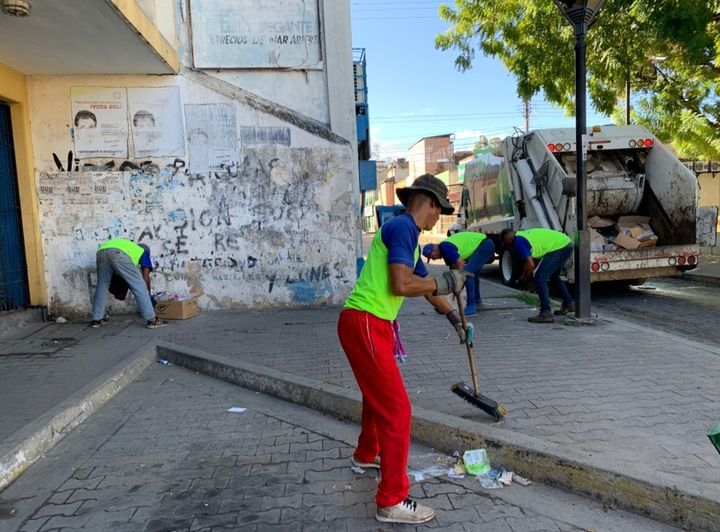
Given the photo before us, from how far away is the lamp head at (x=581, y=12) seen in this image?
248 inches

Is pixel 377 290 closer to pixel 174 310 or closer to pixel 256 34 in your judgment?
pixel 174 310

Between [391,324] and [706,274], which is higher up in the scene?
[391,324]

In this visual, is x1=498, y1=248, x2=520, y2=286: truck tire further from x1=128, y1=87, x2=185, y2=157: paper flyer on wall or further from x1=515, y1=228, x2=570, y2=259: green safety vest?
x1=128, y1=87, x2=185, y2=157: paper flyer on wall

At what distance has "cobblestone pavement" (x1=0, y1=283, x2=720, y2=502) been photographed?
11.3 ft

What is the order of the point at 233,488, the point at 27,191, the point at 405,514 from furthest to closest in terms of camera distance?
the point at 27,191
the point at 233,488
the point at 405,514

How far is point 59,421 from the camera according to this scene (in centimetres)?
391

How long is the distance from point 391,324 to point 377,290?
0.23 metres

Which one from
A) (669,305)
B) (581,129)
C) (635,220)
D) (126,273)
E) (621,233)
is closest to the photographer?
(581,129)

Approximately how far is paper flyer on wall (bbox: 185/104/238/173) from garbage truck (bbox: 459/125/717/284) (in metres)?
4.58

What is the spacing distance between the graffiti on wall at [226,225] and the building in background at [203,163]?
0.02 metres

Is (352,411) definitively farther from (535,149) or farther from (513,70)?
(513,70)

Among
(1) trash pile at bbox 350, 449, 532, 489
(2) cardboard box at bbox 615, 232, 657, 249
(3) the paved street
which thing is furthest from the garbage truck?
(1) trash pile at bbox 350, 449, 532, 489

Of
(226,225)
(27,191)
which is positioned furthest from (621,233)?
(27,191)

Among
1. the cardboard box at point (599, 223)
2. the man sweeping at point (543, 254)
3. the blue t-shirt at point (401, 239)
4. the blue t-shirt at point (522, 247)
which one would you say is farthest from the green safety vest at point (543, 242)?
the blue t-shirt at point (401, 239)
